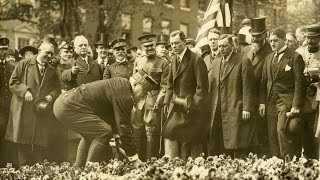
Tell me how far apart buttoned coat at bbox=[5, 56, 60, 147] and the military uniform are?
0.75m

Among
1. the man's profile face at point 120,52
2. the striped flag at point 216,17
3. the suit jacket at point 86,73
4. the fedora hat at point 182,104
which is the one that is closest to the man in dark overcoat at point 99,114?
the fedora hat at point 182,104

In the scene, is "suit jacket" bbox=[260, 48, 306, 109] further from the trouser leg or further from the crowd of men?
the trouser leg

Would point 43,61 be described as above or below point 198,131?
above

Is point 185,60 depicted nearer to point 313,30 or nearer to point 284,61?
point 284,61

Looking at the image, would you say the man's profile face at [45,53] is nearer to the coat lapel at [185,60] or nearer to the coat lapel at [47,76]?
the coat lapel at [47,76]

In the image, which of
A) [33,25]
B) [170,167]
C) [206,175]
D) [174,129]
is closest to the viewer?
[206,175]

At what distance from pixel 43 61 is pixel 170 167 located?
3611mm

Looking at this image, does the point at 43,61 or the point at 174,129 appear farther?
the point at 43,61

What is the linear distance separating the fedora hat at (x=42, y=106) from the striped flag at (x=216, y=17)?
8.41 feet

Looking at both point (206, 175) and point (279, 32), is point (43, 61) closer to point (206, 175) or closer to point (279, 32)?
point (279, 32)

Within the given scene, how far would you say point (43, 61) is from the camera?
1037 centimetres

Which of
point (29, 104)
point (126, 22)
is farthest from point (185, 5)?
point (29, 104)

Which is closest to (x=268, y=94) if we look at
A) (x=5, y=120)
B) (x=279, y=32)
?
(x=279, y=32)

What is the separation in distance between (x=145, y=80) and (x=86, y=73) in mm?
1010
